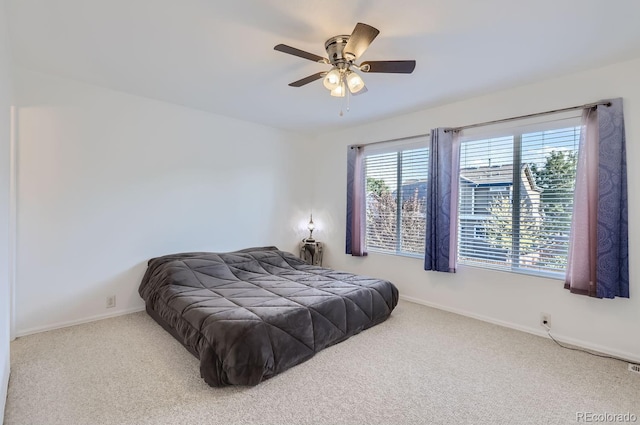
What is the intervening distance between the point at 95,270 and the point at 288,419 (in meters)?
2.64

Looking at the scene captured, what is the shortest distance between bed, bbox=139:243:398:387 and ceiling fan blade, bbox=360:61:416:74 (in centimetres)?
191

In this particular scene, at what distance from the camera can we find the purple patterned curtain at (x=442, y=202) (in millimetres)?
3508

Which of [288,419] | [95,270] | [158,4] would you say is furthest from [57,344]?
[158,4]

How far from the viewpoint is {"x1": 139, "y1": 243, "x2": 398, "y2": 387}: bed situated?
6.73 ft

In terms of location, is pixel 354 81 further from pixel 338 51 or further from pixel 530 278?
pixel 530 278

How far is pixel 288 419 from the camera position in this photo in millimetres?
1764

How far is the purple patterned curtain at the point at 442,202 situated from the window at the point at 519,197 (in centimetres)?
13

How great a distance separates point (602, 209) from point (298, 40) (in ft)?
9.27

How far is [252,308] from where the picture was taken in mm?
2438

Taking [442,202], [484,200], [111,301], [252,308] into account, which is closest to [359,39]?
[252,308]

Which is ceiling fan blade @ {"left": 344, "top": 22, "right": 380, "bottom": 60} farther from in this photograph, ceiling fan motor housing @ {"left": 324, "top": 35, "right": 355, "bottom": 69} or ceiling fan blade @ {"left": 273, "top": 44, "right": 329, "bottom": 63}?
ceiling fan blade @ {"left": 273, "top": 44, "right": 329, "bottom": 63}

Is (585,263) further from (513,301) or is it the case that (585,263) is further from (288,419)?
(288,419)

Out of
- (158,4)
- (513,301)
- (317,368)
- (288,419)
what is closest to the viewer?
(288,419)

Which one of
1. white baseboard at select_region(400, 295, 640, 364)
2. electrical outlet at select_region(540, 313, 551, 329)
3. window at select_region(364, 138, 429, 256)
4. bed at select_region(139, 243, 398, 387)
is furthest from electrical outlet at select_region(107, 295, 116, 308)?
electrical outlet at select_region(540, 313, 551, 329)
